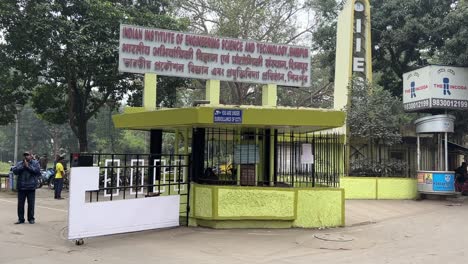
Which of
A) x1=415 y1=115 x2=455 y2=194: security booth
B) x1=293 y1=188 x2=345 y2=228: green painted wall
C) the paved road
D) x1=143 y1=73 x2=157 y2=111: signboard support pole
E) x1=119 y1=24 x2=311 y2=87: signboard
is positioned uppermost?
x1=119 y1=24 x2=311 y2=87: signboard

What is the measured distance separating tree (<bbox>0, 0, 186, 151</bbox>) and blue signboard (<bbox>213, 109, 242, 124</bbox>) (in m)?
11.1

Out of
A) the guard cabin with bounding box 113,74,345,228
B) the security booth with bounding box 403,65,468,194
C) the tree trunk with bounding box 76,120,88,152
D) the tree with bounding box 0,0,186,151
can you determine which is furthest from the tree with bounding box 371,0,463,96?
the tree trunk with bounding box 76,120,88,152

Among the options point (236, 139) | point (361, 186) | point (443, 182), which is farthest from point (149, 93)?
point (443, 182)

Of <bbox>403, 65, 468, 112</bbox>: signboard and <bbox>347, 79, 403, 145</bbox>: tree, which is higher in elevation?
<bbox>403, 65, 468, 112</bbox>: signboard

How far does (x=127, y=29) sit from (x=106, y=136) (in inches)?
2125

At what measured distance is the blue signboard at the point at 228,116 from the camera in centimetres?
980

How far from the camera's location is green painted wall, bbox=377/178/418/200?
1783 centimetres

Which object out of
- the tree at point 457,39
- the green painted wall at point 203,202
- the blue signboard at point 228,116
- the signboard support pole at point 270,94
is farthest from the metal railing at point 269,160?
the tree at point 457,39

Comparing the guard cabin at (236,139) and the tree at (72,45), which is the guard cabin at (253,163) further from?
the tree at (72,45)

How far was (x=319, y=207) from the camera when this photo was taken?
11.1 metres

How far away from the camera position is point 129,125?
11.7 m

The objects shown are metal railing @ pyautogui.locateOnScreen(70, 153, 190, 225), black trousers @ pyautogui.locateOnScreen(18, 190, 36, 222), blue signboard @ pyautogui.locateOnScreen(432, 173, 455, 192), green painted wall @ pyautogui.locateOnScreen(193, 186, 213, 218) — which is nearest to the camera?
metal railing @ pyautogui.locateOnScreen(70, 153, 190, 225)

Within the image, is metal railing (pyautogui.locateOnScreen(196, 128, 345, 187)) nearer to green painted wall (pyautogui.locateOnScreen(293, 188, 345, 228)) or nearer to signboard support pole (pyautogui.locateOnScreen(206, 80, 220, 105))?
green painted wall (pyautogui.locateOnScreen(293, 188, 345, 228))

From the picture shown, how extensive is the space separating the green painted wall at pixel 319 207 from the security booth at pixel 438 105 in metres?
7.88
